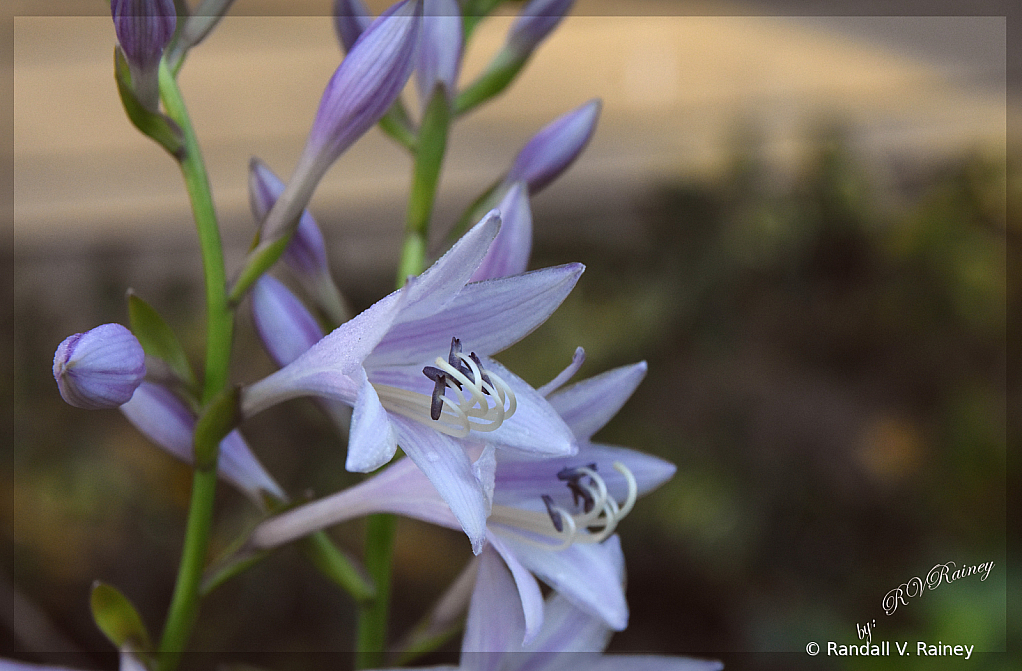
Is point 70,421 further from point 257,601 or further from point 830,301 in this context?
point 830,301

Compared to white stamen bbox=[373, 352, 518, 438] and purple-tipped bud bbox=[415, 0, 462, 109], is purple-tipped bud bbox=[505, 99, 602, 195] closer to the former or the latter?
purple-tipped bud bbox=[415, 0, 462, 109]

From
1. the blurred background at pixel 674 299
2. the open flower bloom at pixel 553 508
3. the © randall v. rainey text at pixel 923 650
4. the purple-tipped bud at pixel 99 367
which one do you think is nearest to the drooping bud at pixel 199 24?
the purple-tipped bud at pixel 99 367

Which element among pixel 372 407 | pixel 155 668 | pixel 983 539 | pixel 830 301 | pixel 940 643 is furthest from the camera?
pixel 830 301

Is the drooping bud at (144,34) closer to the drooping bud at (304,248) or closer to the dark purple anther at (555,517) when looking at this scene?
the drooping bud at (304,248)

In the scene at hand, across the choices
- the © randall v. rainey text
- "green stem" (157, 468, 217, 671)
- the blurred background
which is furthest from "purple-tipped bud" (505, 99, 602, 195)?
the © randall v. rainey text

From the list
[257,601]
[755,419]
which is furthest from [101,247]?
[755,419]

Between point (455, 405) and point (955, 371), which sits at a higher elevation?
point (455, 405)
